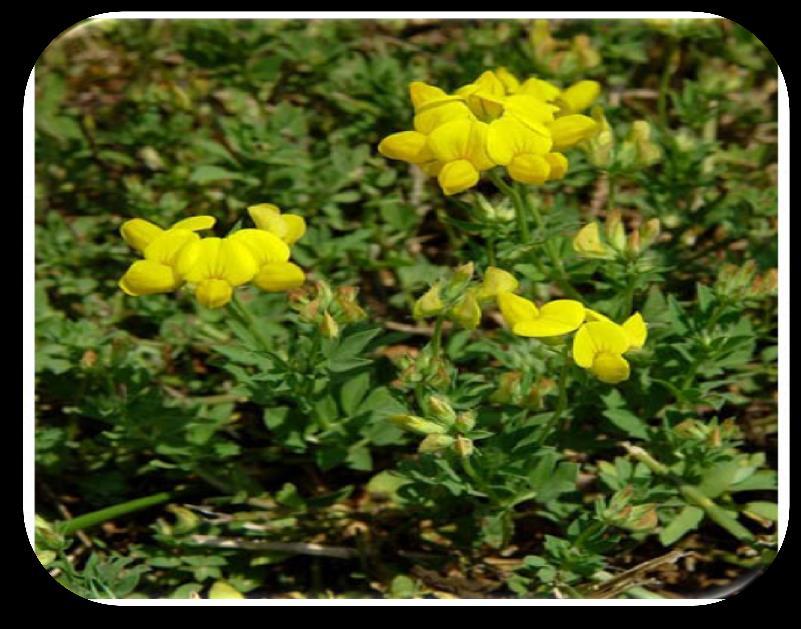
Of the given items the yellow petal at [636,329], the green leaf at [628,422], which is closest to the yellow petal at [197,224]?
the yellow petal at [636,329]

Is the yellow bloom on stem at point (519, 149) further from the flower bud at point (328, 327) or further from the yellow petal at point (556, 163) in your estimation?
the flower bud at point (328, 327)

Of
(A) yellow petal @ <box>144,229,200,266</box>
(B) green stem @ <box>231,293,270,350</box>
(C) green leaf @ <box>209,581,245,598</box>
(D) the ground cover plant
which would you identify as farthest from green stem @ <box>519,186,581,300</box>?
(C) green leaf @ <box>209,581,245,598</box>

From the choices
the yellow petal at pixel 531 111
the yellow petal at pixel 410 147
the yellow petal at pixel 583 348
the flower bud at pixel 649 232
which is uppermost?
the yellow petal at pixel 531 111

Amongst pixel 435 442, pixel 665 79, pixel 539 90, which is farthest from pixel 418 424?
pixel 665 79

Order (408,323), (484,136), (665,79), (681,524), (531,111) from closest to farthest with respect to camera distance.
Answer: (484,136) < (531,111) < (681,524) < (408,323) < (665,79)

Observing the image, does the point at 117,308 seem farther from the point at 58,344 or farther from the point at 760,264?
the point at 760,264

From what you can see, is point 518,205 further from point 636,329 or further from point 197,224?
point 197,224
